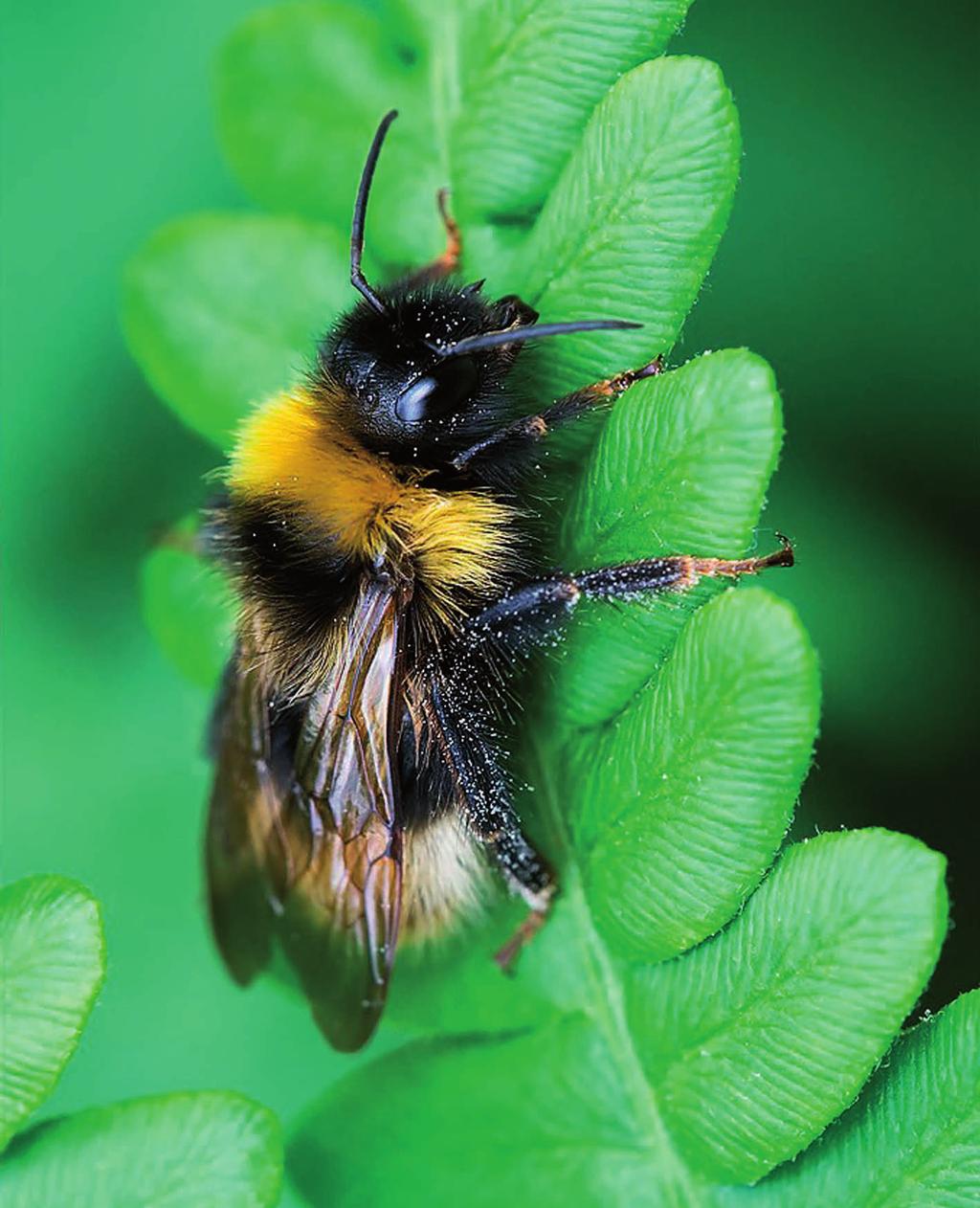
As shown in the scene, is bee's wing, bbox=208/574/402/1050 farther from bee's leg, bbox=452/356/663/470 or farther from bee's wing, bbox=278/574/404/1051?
bee's leg, bbox=452/356/663/470

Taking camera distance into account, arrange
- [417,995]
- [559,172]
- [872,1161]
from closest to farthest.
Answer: [872,1161], [559,172], [417,995]

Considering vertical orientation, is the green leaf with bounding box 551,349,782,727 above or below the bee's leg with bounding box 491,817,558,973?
above

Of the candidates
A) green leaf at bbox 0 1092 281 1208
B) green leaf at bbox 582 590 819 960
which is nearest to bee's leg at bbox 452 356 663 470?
green leaf at bbox 582 590 819 960

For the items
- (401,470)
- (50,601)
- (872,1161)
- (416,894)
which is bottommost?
A: (50,601)

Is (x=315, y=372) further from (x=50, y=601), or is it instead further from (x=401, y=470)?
(x=50, y=601)

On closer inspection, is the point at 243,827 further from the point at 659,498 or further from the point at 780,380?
the point at 780,380

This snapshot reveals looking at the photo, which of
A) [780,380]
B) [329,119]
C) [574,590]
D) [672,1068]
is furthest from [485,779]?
[780,380]

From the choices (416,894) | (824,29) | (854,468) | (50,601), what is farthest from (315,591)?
(824,29)
